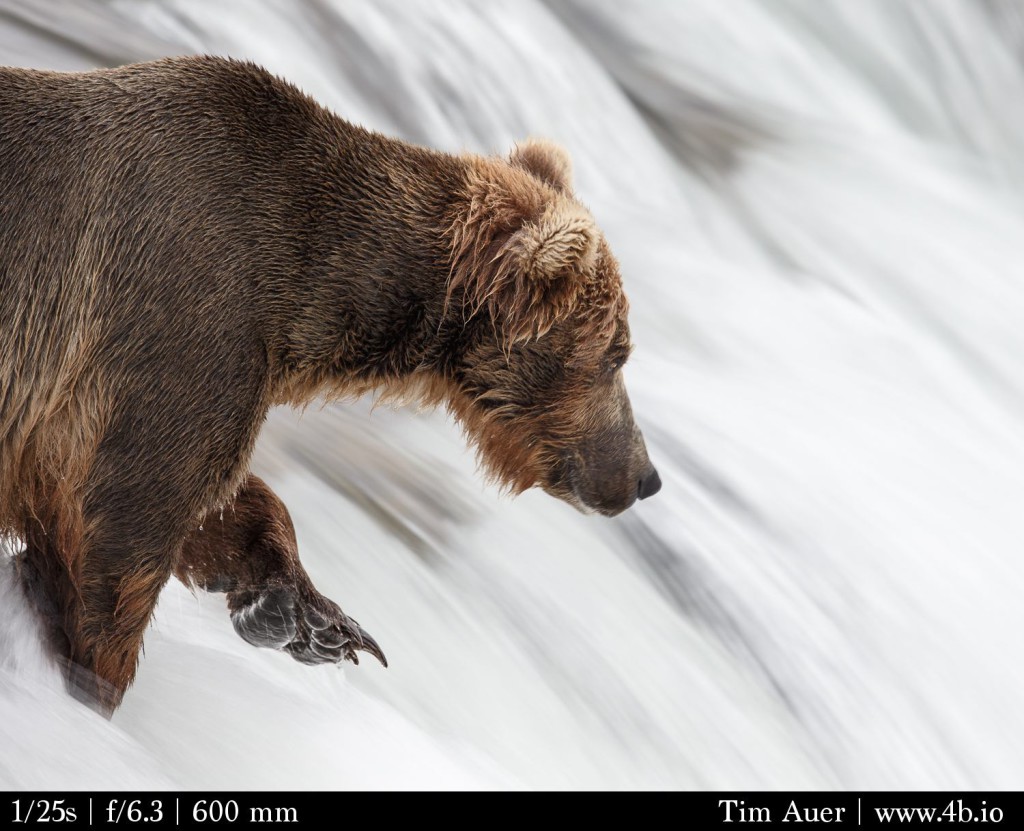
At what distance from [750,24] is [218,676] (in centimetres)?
510

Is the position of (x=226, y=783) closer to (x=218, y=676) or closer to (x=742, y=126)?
(x=218, y=676)

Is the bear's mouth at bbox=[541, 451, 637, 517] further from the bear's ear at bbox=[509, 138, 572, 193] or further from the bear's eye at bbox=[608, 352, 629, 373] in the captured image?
the bear's ear at bbox=[509, 138, 572, 193]

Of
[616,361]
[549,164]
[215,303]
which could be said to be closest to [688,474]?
[616,361]

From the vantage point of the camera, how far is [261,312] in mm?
2803

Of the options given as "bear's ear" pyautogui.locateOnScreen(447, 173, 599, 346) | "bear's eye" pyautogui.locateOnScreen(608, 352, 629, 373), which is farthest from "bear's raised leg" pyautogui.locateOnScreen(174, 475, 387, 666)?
"bear's eye" pyautogui.locateOnScreen(608, 352, 629, 373)

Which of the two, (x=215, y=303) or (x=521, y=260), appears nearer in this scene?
(x=215, y=303)

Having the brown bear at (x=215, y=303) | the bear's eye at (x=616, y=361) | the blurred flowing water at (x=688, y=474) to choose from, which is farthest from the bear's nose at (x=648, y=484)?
the blurred flowing water at (x=688, y=474)

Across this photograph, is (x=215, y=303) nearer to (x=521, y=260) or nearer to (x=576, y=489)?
(x=521, y=260)

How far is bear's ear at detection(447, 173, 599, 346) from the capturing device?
291 centimetres

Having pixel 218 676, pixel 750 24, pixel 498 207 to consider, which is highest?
pixel 750 24

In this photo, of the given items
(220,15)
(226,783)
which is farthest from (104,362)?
(220,15)

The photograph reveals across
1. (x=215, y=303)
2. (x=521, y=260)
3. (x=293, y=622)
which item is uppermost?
(x=521, y=260)

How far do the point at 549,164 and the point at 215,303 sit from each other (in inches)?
38.8

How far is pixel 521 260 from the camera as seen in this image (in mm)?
2914
